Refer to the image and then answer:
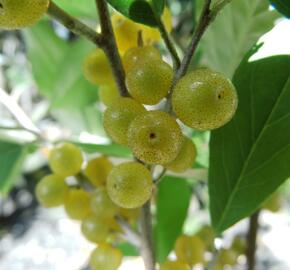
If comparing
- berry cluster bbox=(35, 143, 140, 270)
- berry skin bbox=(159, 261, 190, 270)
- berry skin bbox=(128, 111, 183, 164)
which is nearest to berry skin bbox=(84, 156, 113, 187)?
berry cluster bbox=(35, 143, 140, 270)

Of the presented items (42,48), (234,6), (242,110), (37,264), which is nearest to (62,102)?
(42,48)

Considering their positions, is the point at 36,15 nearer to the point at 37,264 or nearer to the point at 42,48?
the point at 42,48

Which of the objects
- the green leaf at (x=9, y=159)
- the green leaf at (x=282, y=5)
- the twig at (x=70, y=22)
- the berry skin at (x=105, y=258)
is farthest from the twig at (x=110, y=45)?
the green leaf at (x=9, y=159)

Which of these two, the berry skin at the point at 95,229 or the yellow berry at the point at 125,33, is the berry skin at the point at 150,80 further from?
the berry skin at the point at 95,229

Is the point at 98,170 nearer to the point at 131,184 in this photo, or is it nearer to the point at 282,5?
the point at 131,184

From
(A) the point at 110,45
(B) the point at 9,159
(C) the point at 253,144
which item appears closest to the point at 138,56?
(A) the point at 110,45

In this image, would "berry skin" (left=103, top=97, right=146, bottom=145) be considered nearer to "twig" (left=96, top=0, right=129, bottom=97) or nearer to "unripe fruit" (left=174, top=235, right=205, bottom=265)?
"twig" (left=96, top=0, right=129, bottom=97)
